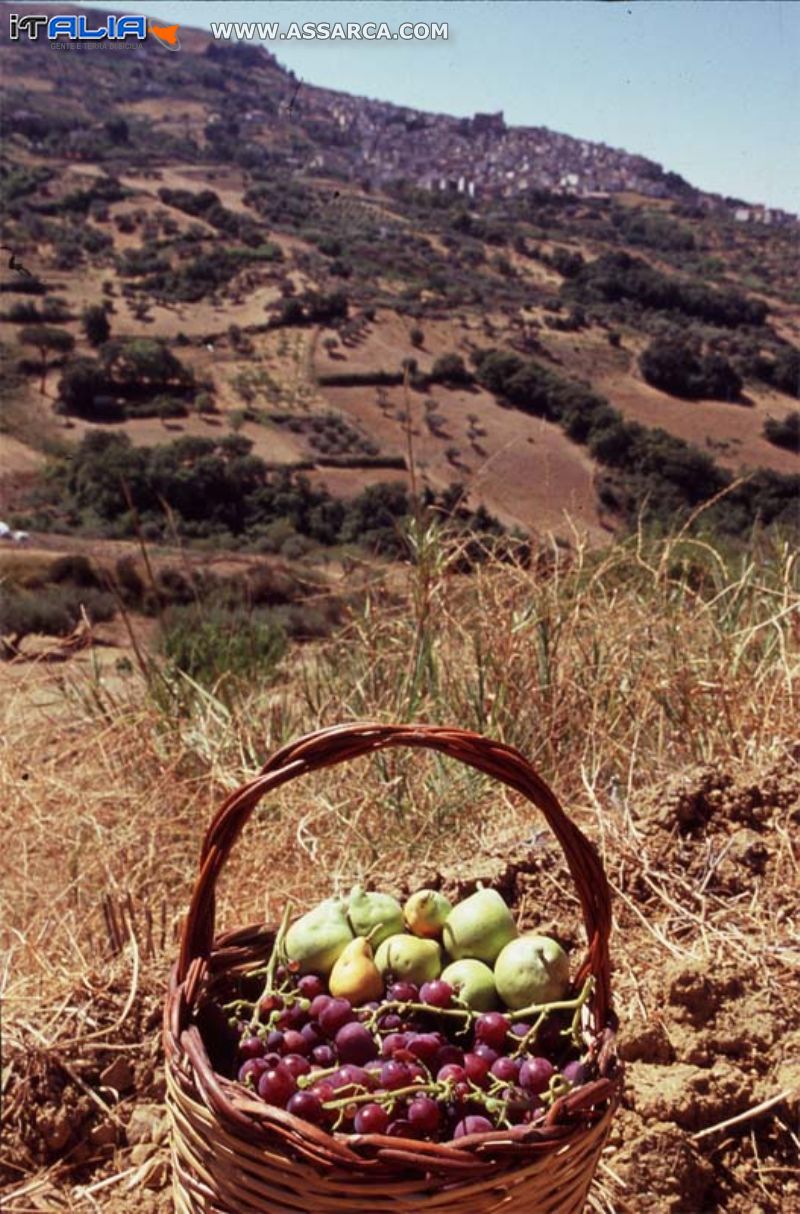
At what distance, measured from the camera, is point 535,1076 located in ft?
3.85

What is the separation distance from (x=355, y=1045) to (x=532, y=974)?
0.23m

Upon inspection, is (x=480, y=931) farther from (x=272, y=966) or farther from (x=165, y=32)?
(x=165, y=32)

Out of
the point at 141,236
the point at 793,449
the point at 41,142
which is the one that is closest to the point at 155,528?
the point at 793,449

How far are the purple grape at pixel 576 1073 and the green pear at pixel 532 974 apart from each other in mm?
114

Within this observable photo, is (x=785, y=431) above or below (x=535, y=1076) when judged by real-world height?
below

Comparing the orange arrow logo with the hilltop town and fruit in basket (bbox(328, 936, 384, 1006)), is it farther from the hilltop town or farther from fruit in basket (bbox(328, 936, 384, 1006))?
the hilltop town

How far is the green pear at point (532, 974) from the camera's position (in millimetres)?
1301

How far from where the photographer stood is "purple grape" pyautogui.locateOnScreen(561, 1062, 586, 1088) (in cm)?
118

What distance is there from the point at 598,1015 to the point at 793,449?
52.1 ft

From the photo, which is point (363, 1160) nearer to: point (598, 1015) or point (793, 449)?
point (598, 1015)

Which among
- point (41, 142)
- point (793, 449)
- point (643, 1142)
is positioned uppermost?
point (41, 142)

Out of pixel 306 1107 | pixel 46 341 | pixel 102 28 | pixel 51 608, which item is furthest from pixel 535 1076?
pixel 46 341

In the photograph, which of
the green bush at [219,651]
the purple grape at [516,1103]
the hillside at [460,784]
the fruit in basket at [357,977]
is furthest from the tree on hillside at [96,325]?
the purple grape at [516,1103]

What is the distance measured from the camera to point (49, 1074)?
1724mm
